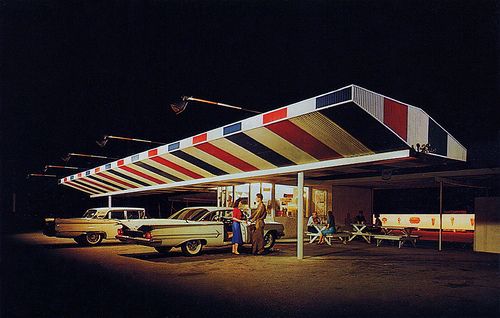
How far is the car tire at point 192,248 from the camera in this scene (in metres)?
14.2

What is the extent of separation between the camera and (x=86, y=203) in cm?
4150

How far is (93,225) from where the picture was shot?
1828 cm

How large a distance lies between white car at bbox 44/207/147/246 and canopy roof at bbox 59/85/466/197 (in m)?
3.53

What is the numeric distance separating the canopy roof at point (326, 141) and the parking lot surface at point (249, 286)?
2.72 metres

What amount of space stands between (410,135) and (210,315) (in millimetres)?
6761

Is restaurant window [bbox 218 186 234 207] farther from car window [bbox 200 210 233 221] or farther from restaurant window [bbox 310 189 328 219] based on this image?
car window [bbox 200 210 233 221]

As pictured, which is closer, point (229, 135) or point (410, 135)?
point (410, 135)

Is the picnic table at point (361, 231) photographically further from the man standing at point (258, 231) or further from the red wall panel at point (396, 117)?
the red wall panel at point (396, 117)

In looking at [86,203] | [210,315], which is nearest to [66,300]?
[210,315]

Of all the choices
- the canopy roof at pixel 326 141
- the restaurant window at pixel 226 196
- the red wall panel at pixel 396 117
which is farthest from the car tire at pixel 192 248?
the restaurant window at pixel 226 196

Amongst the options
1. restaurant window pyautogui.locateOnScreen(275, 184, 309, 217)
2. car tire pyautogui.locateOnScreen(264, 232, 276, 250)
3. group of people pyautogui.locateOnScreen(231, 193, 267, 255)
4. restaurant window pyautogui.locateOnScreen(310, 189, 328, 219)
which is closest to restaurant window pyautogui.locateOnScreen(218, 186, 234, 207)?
restaurant window pyautogui.locateOnScreen(275, 184, 309, 217)

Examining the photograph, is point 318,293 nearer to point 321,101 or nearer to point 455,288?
point 455,288

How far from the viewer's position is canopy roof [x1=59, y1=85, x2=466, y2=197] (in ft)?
34.8

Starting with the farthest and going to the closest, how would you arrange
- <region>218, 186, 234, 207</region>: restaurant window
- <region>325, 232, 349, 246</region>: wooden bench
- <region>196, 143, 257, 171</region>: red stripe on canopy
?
<region>218, 186, 234, 207</region>: restaurant window, <region>325, 232, 349, 246</region>: wooden bench, <region>196, 143, 257, 171</region>: red stripe on canopy
